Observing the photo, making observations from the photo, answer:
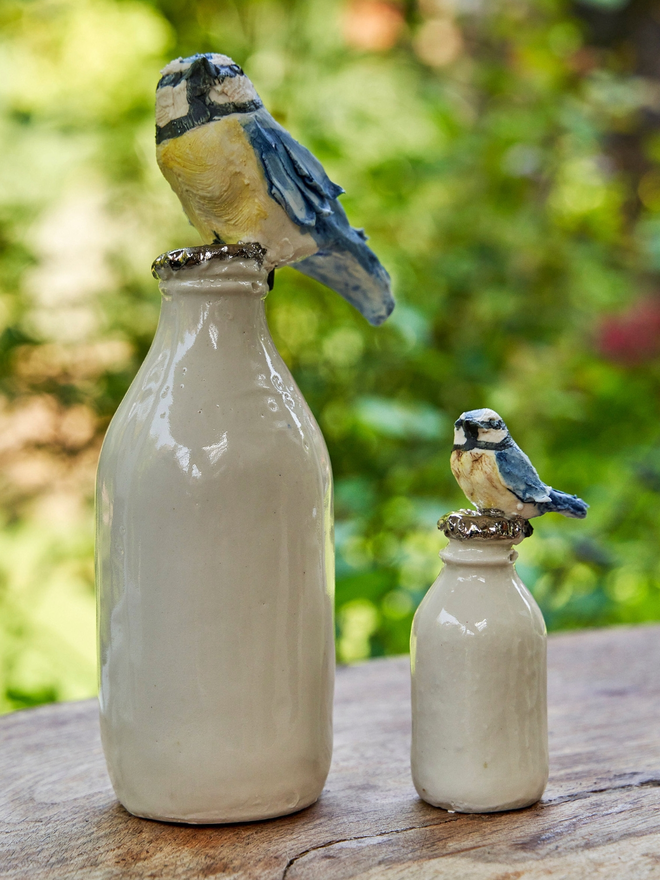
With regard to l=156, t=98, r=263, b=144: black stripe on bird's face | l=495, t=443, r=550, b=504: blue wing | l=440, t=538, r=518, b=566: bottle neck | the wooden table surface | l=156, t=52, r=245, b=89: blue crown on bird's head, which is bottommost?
the wooden table surface

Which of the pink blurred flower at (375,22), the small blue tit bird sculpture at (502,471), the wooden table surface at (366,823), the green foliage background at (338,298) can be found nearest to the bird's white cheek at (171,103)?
the small blue tit bird sculpture at (502,471)

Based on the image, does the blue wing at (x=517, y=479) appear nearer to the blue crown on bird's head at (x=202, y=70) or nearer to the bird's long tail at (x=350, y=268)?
the bird's long tail at (x=350, y=268)

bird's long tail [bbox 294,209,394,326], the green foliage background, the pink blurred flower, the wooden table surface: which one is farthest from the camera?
the pink blurred flower

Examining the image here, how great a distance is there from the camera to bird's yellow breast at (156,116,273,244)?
676 mm

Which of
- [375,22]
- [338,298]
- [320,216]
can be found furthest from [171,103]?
[375,22]

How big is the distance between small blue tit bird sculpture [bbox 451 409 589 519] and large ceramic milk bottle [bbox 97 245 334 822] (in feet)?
0.39

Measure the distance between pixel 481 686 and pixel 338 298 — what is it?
101 centimetres

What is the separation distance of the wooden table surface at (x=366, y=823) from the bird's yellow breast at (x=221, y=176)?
1.47 ft

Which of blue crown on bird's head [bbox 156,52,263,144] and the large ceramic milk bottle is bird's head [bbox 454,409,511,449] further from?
blue crown on bird's head [bbox 156,52,263,144]

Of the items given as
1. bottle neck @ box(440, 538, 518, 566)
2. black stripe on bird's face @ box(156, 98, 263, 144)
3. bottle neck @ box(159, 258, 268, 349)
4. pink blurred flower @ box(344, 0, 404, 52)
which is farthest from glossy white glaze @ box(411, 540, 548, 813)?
pink blurred flower @ box(344, 0, 404, 52)

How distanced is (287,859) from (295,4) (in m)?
1.49

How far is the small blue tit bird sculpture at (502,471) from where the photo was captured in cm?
68

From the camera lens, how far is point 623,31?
2.40m

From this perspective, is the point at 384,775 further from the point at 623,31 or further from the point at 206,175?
the point at 623,31
